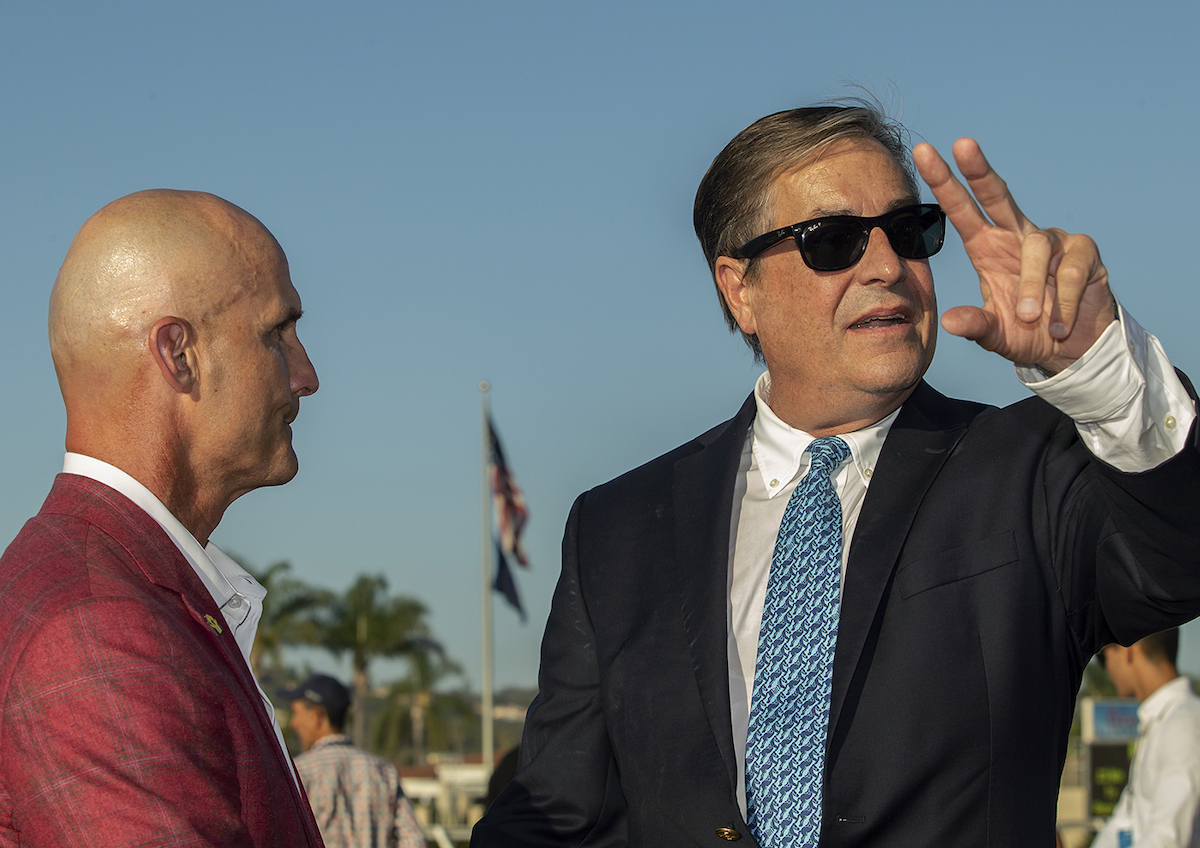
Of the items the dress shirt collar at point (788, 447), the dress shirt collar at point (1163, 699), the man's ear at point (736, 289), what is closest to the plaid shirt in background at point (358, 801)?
the dress shirt collar at point (1163, 699)

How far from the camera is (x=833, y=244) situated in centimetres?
292

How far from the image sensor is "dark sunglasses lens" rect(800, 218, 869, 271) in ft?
9.48

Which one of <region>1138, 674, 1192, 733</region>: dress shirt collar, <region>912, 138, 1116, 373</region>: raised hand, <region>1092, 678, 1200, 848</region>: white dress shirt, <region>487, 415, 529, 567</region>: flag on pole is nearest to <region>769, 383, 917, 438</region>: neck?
<region>912, 138, 1116, 373</region>: raised hand

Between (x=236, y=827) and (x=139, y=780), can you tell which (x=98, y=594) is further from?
(x=236, y=827)

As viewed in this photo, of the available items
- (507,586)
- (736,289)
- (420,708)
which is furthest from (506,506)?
(420,708)

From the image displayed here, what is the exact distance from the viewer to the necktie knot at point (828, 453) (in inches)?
112

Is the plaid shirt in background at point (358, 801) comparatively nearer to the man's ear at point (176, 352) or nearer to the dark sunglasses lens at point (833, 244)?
the dark sunglasses lens at point (833, 244)

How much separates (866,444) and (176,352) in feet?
5.13

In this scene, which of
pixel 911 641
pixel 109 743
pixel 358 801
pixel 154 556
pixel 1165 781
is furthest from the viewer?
pixel 358 801

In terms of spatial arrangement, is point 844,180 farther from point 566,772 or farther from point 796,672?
point 566,772

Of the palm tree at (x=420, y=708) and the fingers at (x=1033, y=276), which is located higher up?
the fingers at (x=1033, y=276)

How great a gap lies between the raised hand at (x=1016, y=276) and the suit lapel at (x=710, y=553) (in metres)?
0.89

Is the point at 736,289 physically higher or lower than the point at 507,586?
higher

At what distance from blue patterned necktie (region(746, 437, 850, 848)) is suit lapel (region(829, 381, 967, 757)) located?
0.05 metres
